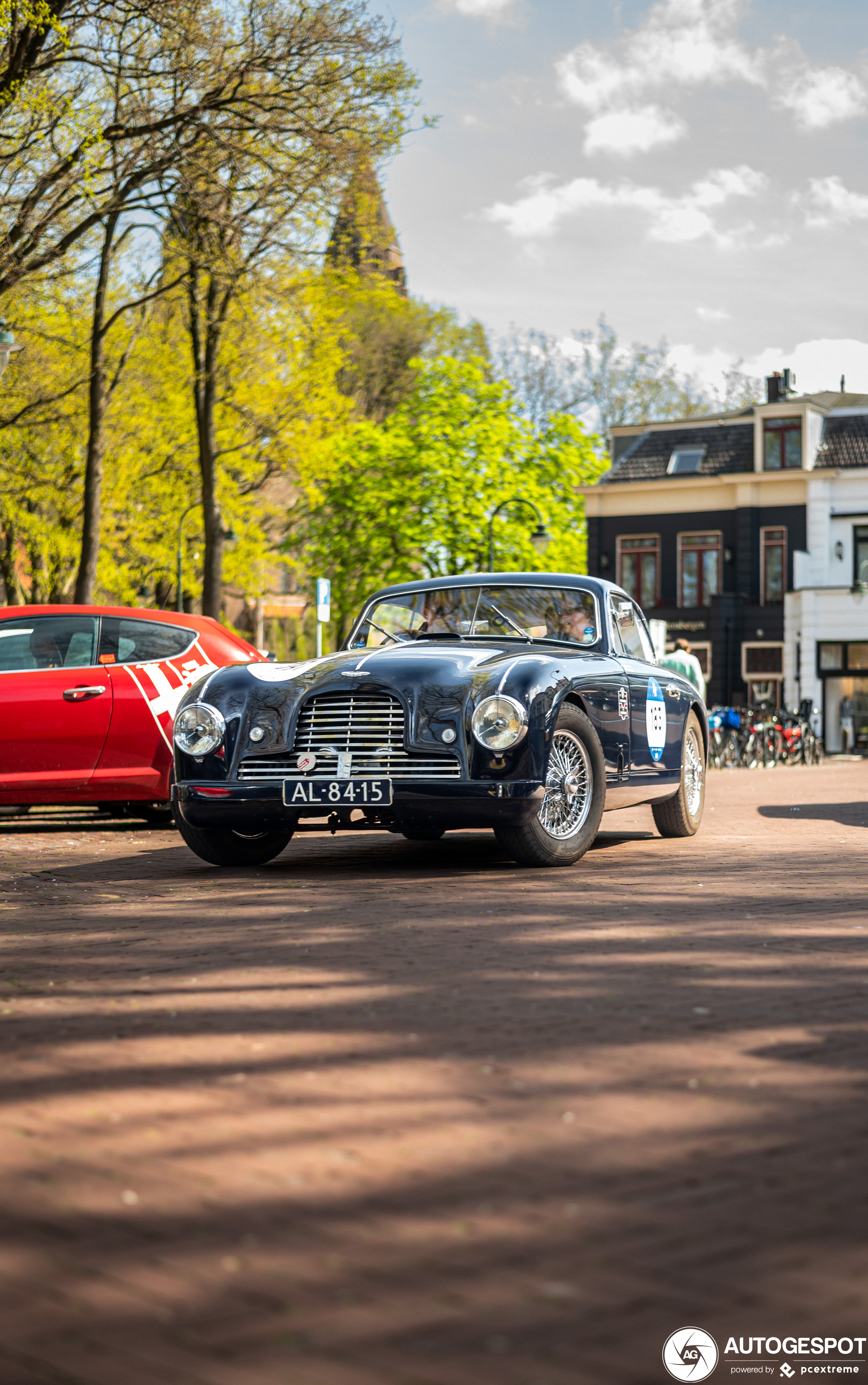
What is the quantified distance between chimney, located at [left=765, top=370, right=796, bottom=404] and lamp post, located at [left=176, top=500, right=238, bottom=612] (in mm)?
23251

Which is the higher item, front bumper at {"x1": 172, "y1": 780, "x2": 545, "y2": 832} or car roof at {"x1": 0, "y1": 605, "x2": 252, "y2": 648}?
car roof at {"x1": 0, "y1": 605, "x2": 252, "y2": 648}

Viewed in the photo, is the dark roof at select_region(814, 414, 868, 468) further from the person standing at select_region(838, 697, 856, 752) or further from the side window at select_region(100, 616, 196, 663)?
the side window at select_region(100, 616, 196, 663)

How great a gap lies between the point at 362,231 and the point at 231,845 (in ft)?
59.8

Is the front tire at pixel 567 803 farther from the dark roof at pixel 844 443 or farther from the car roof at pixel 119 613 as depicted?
the dark roof at pixel 844 443

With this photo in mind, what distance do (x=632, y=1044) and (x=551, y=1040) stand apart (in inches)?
8.4

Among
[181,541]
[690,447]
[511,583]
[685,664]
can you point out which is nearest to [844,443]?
[690,447]

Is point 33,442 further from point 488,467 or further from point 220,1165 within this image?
point 220,1165

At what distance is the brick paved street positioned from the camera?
7.53 ft

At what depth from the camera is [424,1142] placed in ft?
10.4

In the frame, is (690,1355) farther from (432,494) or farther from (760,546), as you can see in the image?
(760,546)

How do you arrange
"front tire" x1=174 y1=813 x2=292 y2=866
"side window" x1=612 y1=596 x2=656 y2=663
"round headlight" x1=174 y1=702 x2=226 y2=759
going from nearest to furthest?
"round headlight" x1=174 y1=702 x2=226 y2=759
"front tire" x1=174 y1=813 x2=292 y2=866
"side window" x1=612 y1=596 x2=656 y2=663

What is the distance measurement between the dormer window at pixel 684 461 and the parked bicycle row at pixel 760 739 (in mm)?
13340

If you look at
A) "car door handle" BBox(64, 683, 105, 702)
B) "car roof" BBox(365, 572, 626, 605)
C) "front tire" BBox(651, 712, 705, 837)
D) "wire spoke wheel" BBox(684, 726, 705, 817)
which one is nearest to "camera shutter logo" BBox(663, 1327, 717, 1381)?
"car roof" BBox(365, 572, 626, 605)

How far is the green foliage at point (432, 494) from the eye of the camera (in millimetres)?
38281
